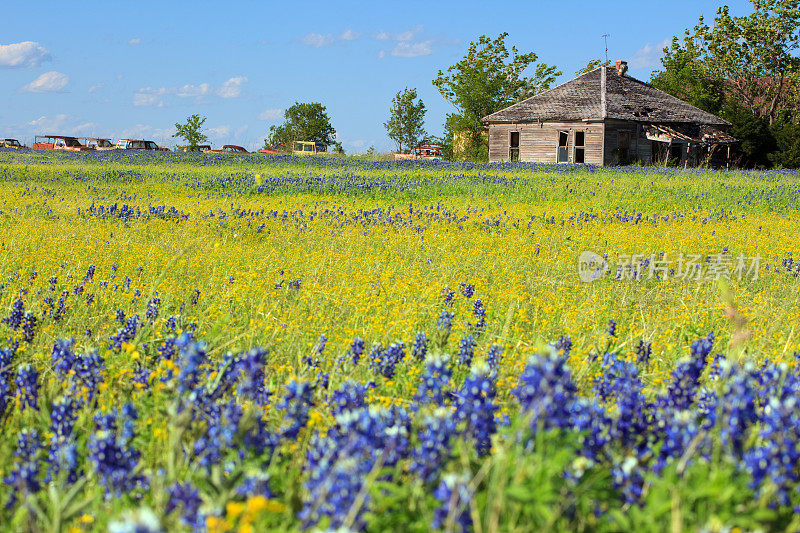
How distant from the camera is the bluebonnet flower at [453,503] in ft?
5.41

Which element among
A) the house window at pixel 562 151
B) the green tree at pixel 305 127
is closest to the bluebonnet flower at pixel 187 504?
the house window at pixel 562 151

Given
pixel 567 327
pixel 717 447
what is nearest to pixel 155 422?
pixel 717 447

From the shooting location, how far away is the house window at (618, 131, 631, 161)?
36.6 meters

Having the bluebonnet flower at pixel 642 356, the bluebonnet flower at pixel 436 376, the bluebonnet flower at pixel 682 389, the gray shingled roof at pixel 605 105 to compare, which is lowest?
the bluebonnet flower at pixel 642 356

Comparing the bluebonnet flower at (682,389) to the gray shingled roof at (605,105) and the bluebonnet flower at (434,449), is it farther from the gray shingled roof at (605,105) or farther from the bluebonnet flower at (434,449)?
the gray shingled roof at (605,105)

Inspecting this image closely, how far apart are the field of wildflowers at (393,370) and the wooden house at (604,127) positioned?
23.7 m

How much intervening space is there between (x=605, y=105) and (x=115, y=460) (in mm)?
36691

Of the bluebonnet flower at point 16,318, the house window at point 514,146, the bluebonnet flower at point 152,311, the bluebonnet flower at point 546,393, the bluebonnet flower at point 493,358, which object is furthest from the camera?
the house window at point 514,146

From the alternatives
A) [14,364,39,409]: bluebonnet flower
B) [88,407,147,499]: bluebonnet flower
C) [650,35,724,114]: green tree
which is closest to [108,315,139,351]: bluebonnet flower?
[14,364,39,409]: bluebonnet flower

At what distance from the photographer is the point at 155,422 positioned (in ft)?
9.78

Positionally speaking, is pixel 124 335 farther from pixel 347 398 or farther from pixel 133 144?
pixel 133 144

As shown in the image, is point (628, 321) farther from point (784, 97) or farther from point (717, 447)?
point (784, 97)

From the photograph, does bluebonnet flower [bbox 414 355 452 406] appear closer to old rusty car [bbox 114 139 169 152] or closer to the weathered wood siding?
the weathered wood siding

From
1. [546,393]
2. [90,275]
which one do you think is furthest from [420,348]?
[90,275]
